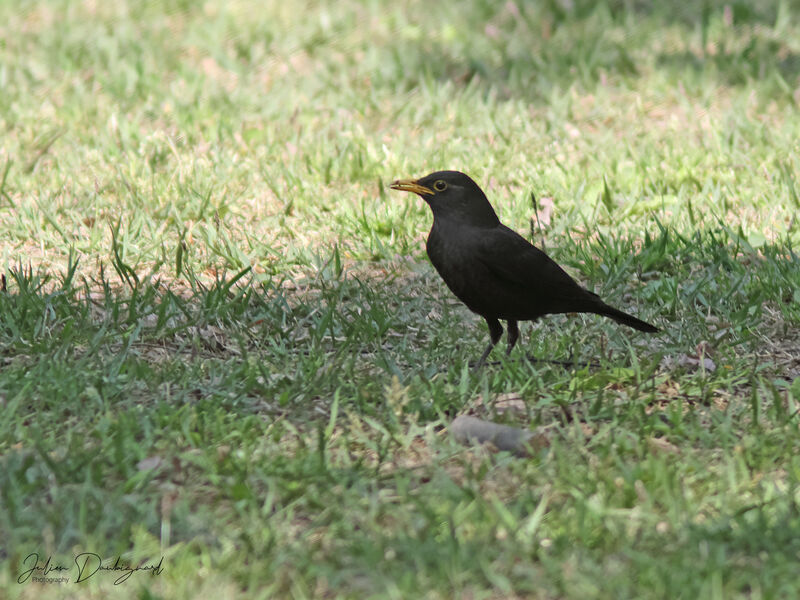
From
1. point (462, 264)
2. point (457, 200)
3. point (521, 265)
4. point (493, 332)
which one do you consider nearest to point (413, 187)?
point (457, 200)

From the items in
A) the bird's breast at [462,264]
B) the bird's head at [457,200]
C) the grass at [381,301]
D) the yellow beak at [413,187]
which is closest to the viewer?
the grass at [381,301]

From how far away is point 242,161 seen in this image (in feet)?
23.6

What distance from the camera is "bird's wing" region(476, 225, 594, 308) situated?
183 inches

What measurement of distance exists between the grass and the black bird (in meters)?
0.21

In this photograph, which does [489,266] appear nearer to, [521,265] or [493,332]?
[521,265]

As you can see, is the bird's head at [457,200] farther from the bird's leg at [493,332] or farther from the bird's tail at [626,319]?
the bird's tail at [626,319]

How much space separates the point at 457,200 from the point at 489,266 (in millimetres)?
339

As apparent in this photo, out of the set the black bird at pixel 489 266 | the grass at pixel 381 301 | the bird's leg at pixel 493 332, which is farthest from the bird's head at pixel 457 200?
the grass at pixel 381 301

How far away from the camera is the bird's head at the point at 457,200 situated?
15.6ft

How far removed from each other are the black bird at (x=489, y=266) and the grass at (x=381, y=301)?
21 centimetres

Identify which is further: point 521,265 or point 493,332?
point 493,332

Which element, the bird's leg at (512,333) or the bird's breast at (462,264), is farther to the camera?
the bird's leg at (512,333)

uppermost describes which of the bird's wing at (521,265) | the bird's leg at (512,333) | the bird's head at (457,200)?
the bird's head at (457,200)

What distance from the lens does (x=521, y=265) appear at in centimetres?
468
